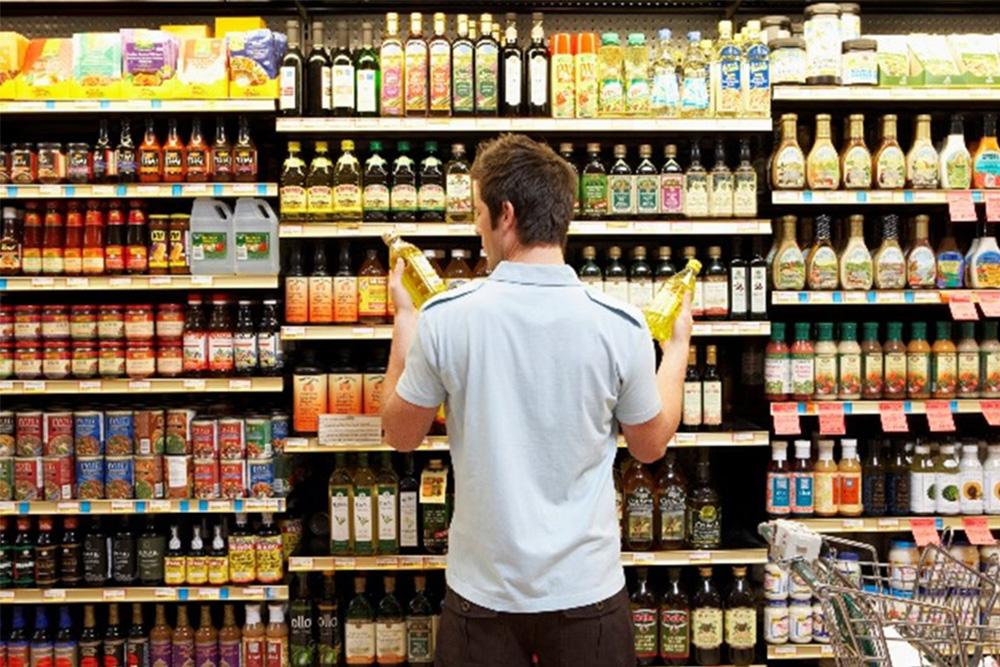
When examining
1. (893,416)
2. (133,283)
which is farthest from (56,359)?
(893,416)

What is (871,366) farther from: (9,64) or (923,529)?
(9,64)

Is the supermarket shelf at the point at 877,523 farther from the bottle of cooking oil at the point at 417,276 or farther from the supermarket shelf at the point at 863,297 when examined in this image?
the bottle of cooking oil at the point at 417,276

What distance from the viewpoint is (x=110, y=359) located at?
3814mm

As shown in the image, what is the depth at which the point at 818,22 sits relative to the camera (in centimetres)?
376

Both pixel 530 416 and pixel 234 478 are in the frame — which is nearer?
pixel 530 416

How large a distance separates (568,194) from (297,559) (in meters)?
2.09

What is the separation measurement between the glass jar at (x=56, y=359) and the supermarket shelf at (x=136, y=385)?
3cm

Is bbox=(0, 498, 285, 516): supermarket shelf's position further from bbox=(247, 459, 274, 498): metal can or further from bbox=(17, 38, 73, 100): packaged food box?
bbox=(17, 38, 73, 100): packaged food box

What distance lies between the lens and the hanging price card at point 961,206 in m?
3.70

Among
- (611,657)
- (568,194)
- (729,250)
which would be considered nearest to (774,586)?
(729,250)

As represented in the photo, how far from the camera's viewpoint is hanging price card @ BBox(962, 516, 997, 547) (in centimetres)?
376

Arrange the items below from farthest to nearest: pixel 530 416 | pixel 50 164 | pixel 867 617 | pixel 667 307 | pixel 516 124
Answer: pixel 50 164 < pixel 516 124 < pixel 667 307 < pixel 530 416 < pixel 867 617

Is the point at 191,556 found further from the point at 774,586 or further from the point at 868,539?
the point at 868,539

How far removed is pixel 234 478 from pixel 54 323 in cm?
82
